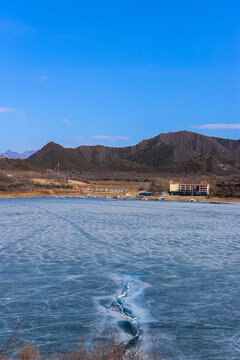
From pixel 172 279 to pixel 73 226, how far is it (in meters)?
13.7

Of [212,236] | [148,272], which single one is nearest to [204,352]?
[148,272]

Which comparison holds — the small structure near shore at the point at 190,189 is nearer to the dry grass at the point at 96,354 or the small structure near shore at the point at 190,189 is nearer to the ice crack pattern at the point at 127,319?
the ice crack pattern at the point at 127,319

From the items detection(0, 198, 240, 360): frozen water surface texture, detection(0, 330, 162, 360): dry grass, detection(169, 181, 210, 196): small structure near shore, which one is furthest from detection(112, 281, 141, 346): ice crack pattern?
detection(169, 181, 210, 196): small structure near shore

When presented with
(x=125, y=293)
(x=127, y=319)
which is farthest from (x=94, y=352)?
(x=125, y=293)

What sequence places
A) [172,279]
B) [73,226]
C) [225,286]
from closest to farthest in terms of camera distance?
1. [225,286]
2. [172,279]
3. [73,226]

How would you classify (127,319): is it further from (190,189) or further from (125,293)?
(190,189)

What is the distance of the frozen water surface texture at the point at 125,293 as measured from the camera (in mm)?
7016

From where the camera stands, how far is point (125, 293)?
9.63m

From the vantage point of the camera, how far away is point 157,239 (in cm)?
1895

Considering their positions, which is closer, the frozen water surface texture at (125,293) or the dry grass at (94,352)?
the dry grass at (94,352)

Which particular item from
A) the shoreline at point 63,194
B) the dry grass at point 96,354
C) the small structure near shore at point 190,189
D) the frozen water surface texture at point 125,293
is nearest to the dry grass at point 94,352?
the dry grass at point 96,354

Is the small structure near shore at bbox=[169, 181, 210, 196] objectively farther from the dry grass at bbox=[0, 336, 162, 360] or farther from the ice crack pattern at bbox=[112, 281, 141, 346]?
the dry grass at bbox=[0, 336, 162, 360]

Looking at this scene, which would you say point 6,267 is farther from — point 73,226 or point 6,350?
point 73,226

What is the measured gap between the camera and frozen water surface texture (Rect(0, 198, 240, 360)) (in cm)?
702
